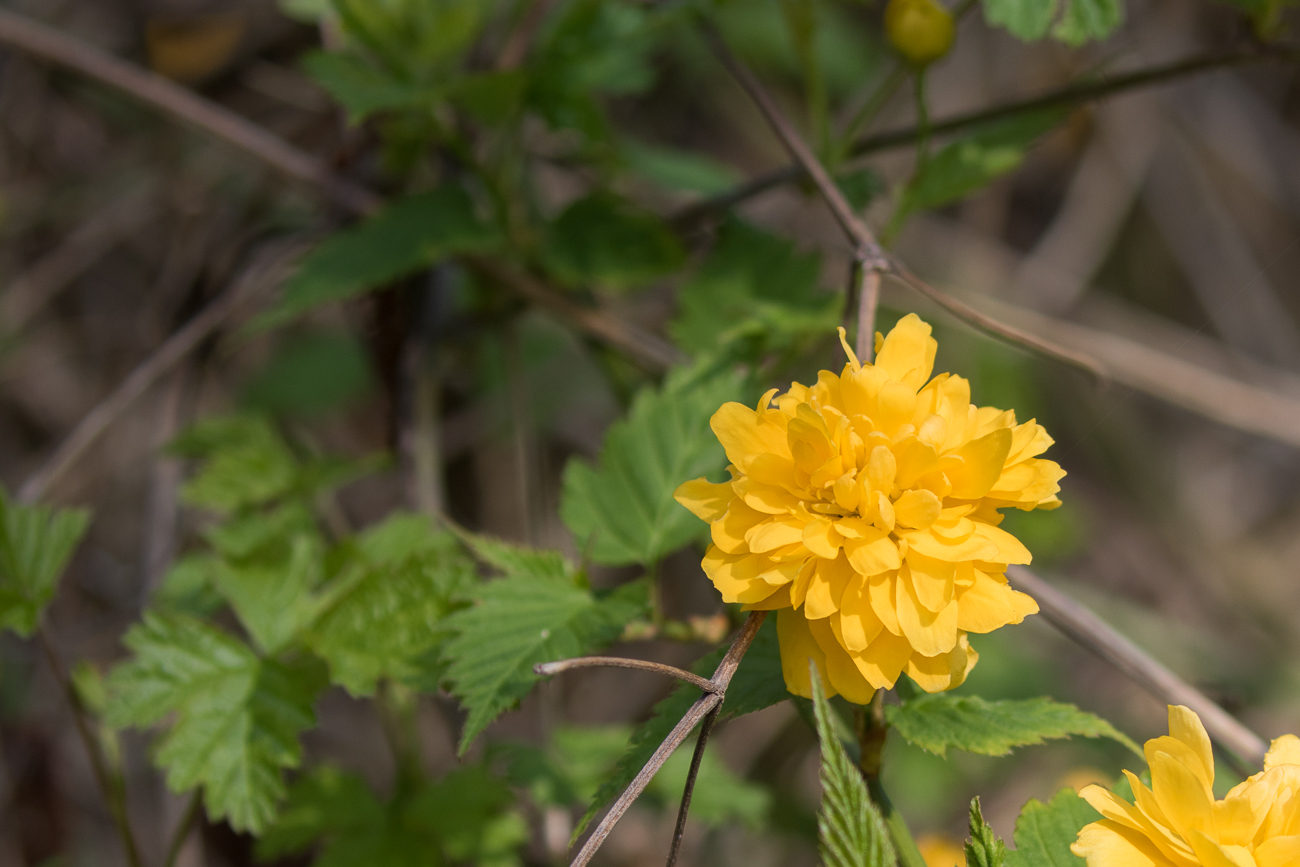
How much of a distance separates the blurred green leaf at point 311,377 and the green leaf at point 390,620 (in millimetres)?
1219

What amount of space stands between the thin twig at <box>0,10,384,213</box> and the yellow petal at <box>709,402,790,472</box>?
1073 millimetres

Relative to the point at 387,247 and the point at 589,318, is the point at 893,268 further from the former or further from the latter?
the point at 387,247

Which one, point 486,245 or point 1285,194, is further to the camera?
point 1285,194

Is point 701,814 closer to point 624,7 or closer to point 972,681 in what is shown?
point 972,681

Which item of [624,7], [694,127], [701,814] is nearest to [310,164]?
[624,7]

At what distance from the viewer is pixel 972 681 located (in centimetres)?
208

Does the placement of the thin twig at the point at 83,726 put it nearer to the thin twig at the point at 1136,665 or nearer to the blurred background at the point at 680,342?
Result: the blurred background at the point at 680,342

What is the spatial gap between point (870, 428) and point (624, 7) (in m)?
0.95

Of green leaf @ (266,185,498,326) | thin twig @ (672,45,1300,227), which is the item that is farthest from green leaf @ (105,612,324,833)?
thin twig @ (672,45,1300,227)

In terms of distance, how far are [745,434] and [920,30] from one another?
66 cm

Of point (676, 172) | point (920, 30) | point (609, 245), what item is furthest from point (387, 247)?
point (920, 30)

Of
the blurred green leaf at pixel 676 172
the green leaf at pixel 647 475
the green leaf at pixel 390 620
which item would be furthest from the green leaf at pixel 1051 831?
the blurred green leaf at pixel 676 172

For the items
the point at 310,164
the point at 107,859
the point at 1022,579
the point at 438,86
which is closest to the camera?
the point at 1022,579

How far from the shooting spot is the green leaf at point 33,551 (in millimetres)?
1038
